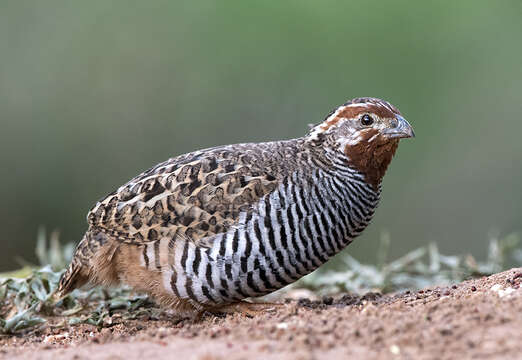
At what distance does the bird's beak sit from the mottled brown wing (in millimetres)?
994

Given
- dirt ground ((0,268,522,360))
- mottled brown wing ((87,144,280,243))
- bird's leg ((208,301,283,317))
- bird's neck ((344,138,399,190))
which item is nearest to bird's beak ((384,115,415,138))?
bird's neck ((344,138,399,190))

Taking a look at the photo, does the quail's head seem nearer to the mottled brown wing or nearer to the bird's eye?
the bird's eye

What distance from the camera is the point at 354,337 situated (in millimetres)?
3865

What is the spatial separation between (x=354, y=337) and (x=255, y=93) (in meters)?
9.17

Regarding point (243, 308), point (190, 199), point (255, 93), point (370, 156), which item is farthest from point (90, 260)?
point (255, 93)

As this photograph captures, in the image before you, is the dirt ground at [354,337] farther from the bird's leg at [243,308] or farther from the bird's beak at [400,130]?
the bird's beak at [400,130]

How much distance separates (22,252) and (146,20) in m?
4.58

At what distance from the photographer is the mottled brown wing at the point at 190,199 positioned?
18.2ft

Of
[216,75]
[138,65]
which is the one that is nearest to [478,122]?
[216,75]

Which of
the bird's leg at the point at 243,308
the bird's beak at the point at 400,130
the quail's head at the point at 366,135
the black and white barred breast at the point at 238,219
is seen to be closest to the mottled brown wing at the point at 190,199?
the black and white barred breast at the point at 238,219

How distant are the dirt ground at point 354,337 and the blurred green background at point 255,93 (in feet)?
24.1

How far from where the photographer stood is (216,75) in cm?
1285

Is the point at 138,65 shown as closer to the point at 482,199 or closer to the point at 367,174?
the point at 482,199

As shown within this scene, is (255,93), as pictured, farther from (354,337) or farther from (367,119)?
(354,337)
